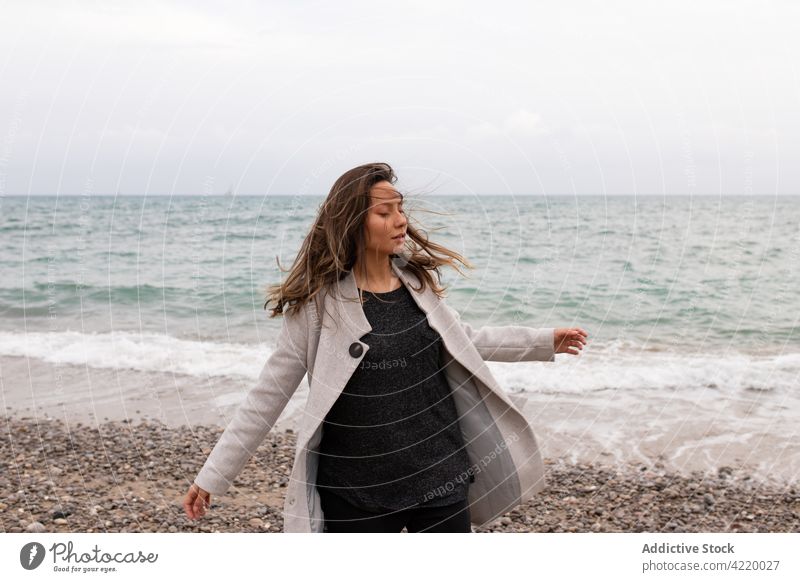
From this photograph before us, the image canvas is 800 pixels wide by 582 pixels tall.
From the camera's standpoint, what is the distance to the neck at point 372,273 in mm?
3271

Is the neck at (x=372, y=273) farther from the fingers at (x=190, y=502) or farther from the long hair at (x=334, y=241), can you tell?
the fingers at (x=190, y=502)

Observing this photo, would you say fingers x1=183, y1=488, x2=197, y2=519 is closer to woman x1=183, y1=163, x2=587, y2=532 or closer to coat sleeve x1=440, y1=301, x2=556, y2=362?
woman x1=183, y1=163, x2=587, y2=532

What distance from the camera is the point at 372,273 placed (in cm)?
329

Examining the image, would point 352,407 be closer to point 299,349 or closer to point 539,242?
point 299,349

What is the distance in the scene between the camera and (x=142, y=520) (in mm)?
5906

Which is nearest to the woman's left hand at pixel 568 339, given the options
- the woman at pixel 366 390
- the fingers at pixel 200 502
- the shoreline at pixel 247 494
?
the woman at pixel 366 390

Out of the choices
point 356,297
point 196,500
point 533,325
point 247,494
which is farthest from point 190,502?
point 533,325

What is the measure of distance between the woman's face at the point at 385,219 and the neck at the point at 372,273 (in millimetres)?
94

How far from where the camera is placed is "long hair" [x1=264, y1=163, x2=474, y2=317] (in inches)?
125

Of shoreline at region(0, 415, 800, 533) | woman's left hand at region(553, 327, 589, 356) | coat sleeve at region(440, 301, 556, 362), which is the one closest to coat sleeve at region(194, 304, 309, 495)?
coat sleeve at region(440, 301, 556, 362)

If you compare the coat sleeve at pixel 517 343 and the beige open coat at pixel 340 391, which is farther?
the coat sleeve at pixel 517 343

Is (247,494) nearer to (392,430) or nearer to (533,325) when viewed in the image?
(392,430)
